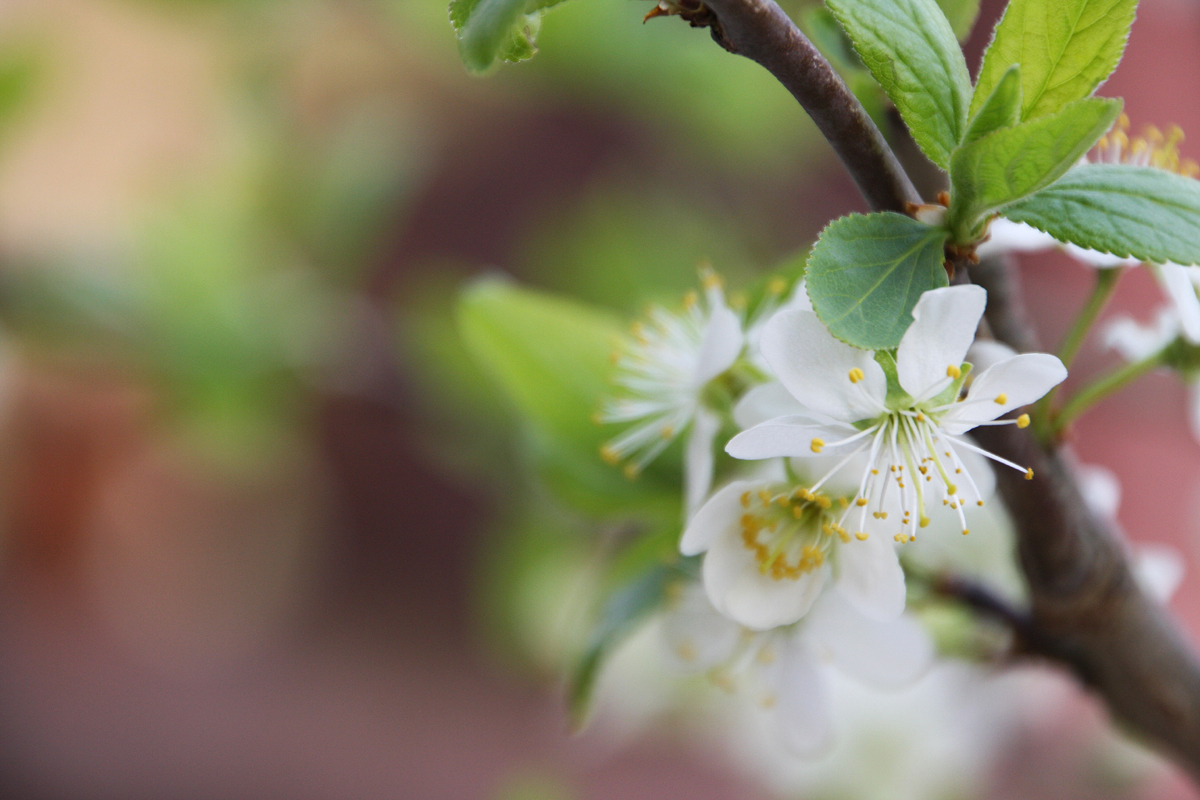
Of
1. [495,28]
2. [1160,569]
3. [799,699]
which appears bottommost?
[1160,569]

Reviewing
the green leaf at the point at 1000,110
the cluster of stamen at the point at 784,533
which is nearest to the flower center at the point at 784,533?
the cluster of stamen at the point at 784,533

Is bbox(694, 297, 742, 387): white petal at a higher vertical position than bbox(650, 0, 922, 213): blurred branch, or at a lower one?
lower

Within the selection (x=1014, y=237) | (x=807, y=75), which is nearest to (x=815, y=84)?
(x=807, y=75)

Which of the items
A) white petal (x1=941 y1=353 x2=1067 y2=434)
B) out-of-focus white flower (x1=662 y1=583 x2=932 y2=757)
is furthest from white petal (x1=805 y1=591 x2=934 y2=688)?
white petal (x1=941 y1=353 x2=1067 y2=434)

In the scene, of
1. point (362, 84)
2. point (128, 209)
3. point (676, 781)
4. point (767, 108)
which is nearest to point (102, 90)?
point (362, 84)

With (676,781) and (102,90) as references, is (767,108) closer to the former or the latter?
(676,781)

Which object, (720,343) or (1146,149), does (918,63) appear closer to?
(720,343)

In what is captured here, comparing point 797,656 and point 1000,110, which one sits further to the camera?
point 797,656

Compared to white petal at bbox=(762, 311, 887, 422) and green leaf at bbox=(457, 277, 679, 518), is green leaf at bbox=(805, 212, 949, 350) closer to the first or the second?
white petal at bbox=(762, 311, 887, 422)
